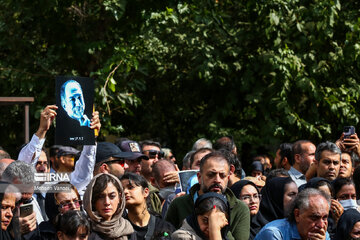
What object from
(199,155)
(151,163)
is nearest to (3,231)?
(199,155)

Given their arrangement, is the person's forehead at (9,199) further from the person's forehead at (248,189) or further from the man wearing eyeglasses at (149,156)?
the man wearing eyeglasses at (149,156)

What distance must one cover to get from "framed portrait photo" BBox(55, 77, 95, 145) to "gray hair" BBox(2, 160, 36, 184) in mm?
617

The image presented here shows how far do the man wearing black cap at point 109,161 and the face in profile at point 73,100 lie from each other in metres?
0.74

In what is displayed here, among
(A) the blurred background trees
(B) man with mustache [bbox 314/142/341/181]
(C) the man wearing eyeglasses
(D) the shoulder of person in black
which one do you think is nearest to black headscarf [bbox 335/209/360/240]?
(D) the shoulder of person in black

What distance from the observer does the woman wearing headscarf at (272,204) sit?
269 inches

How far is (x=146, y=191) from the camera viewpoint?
641cm

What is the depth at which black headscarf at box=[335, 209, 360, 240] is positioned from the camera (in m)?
6.29

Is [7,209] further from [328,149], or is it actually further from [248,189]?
[328,149]

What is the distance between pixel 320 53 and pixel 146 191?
7.31 meters

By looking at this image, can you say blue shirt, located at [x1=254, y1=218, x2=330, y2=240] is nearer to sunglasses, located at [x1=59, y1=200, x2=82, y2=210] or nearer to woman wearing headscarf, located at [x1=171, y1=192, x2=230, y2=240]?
woman wearing headscarf, located at [x1=171, y1=192, x2=230, y2=240]

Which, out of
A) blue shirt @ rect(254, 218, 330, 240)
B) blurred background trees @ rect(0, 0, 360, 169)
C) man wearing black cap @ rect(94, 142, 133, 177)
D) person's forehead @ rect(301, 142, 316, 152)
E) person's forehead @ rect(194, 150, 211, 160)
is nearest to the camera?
blue shirt @ rect(254, 218, 330, 240)

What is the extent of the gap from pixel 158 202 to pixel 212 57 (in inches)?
241

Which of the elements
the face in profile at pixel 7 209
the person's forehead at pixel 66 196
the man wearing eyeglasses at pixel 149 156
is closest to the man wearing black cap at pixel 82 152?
the person's forehead at pixel 66 196

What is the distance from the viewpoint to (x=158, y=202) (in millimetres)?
7328
